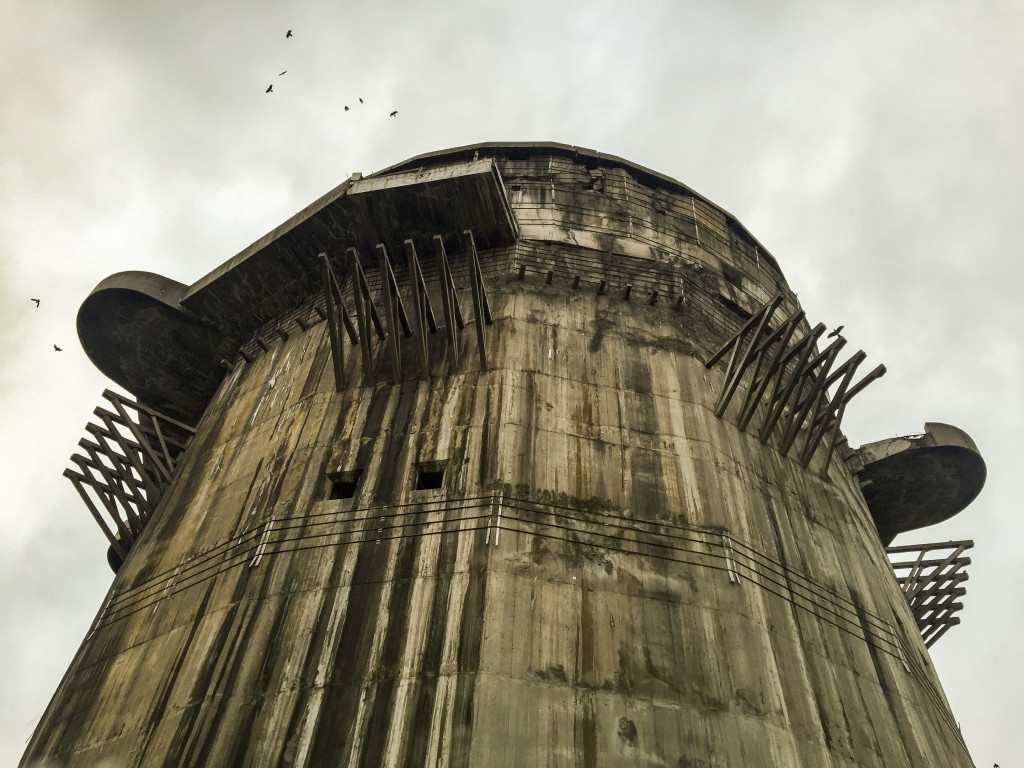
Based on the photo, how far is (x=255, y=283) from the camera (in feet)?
59.7

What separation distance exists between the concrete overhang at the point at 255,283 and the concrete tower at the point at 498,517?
9 cm

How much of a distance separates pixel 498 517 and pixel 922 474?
13.1 meters

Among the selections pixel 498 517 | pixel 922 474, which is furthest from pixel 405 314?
pixel 922 474

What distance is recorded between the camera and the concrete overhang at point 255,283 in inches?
623

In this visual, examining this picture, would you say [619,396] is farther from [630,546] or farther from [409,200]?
[409,200]

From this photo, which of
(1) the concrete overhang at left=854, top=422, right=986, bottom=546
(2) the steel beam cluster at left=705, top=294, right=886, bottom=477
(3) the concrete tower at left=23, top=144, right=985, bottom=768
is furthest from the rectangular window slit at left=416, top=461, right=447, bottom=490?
(1) the concrete overhang at left=854, top=422, right=986, bottom=546

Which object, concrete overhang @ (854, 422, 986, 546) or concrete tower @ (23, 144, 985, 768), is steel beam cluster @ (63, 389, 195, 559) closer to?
concrete tower @ (23, 144, 985, 768)

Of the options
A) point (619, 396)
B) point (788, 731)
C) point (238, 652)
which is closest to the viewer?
point (788, 731)

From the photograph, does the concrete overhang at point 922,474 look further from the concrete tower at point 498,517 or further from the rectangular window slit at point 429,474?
the rectangular window slit at point 429,474

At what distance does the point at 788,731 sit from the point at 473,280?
8.76m

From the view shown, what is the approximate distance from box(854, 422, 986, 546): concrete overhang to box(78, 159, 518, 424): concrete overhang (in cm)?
1061

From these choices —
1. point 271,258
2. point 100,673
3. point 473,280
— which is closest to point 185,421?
point 271,258

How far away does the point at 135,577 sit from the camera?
13984mm

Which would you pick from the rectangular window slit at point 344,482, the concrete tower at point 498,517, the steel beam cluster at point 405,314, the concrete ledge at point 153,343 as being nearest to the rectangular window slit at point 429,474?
the concrete tower at point 498,517
